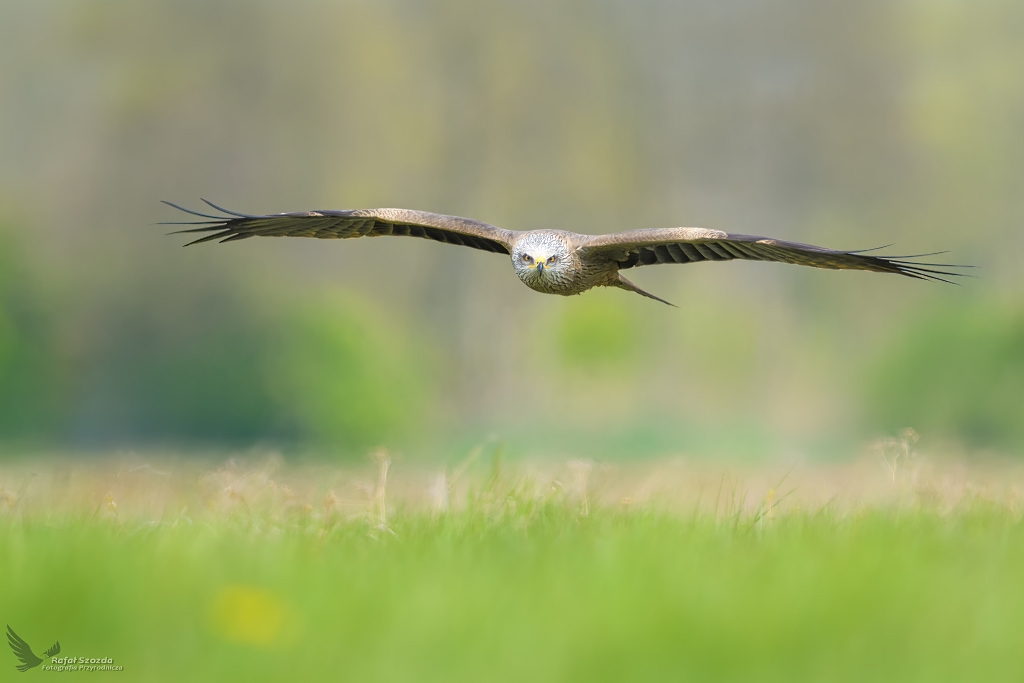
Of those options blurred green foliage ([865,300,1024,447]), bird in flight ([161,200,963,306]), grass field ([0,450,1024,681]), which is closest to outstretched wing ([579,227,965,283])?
bird in flight ([161,200,963,306])

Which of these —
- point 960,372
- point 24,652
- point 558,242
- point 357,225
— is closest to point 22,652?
point 24,652

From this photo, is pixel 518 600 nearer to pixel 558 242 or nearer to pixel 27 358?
pixel 558 242

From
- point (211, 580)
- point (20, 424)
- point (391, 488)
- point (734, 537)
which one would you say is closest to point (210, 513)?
point (391, 488)

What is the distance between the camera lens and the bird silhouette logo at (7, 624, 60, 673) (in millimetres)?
2758

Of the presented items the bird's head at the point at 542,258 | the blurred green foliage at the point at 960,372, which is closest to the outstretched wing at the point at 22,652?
the bird's head at the point at 542,258

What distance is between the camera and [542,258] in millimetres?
7664

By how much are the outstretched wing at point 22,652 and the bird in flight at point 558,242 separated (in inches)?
180

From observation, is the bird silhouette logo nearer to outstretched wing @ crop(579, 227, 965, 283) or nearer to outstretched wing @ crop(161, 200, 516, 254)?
outstretched wing @ crop(161, 200, 516, 254)

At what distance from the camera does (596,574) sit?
3217mm

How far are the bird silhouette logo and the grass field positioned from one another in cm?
3

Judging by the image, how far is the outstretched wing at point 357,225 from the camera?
25.5 ft

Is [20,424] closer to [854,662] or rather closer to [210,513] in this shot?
[210,513]

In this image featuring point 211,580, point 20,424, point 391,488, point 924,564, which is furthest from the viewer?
point 20,424

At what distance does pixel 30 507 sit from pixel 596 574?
2732 millimetres
